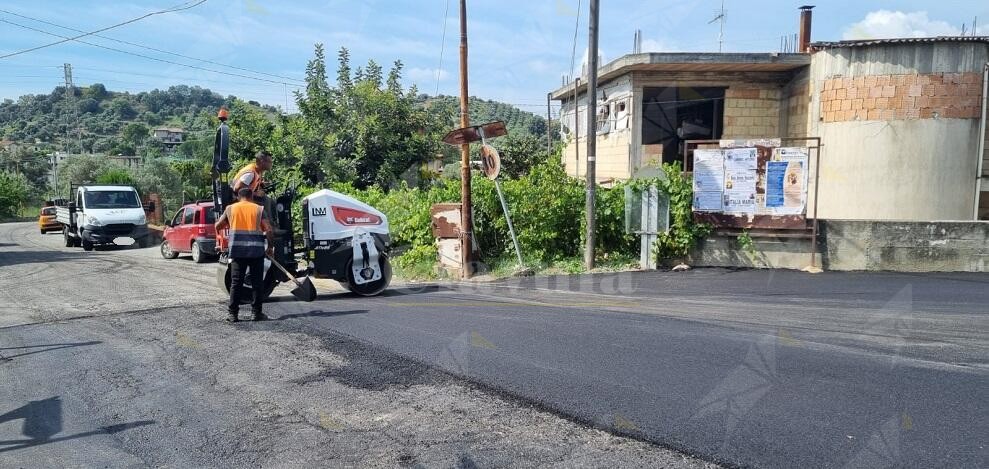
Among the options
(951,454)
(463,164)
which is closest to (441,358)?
(951,454)

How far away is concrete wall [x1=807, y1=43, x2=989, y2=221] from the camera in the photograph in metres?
15.0

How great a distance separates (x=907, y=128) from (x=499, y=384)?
14.1 m

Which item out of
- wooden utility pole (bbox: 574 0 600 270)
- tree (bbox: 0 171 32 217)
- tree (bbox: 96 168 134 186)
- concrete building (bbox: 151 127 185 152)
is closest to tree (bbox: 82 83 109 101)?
concrete building (bbox: 151 127 185 152)

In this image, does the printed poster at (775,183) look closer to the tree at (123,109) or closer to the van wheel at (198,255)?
the van wheel at (198,255)

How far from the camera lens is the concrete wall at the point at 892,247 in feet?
41.1

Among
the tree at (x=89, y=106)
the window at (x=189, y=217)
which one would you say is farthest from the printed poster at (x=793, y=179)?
the tree at (x=89, y=106)

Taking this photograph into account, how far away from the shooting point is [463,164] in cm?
1346

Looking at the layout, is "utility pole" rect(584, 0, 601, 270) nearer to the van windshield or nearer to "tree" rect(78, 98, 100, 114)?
the van windshield

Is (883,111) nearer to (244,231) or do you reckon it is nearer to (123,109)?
(244,231)

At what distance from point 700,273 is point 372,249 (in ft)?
21.3

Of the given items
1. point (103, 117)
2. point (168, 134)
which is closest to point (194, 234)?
point (168, 134)

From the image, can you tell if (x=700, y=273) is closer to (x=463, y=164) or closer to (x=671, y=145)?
(x=463, y=164)

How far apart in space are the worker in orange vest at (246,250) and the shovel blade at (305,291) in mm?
1327

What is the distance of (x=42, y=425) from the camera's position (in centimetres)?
487
